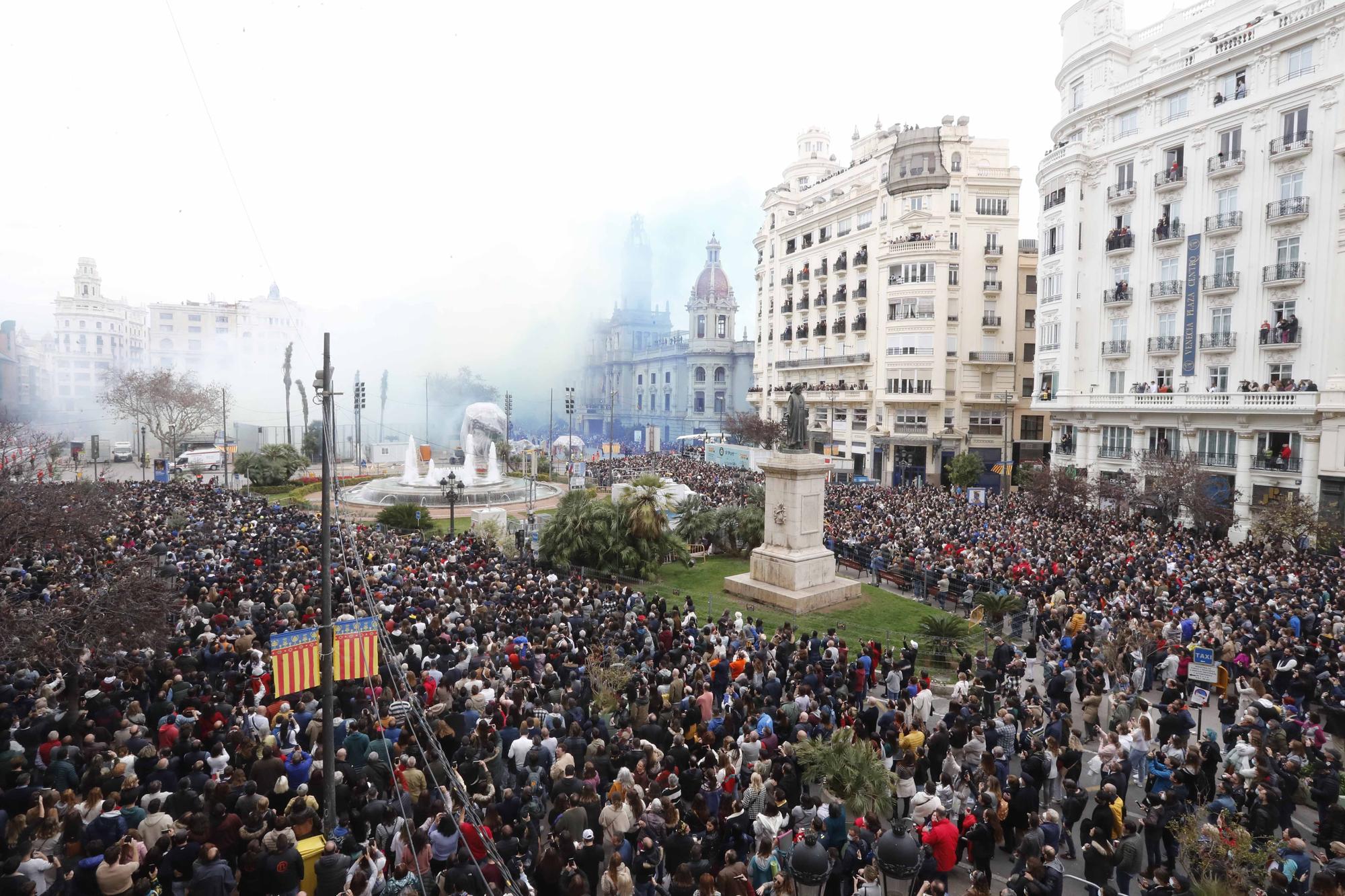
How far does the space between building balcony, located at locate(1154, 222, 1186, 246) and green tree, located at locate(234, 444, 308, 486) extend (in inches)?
2024

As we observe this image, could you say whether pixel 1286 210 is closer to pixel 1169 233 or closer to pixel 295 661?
pixel 1169 233

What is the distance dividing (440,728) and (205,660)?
5.41m

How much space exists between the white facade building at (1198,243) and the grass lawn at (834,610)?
62.2 ft

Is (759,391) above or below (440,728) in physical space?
above

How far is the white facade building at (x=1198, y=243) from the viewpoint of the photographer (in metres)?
30.2

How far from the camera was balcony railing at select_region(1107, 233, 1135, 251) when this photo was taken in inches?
1476

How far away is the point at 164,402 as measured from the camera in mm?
59969

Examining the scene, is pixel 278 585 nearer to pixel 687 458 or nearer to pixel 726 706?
pixel 726 706

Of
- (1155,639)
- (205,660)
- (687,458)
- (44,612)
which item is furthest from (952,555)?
(687,458)

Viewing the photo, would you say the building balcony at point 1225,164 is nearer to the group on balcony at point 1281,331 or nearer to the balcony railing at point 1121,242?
the balcony railing at point 1121,242

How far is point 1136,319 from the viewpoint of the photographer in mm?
37438

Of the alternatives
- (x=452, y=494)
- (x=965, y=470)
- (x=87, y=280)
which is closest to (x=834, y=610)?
(x=452, y=494)

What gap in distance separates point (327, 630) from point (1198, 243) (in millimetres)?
40010

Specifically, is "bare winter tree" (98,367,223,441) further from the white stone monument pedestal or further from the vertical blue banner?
the vertical blue banner
